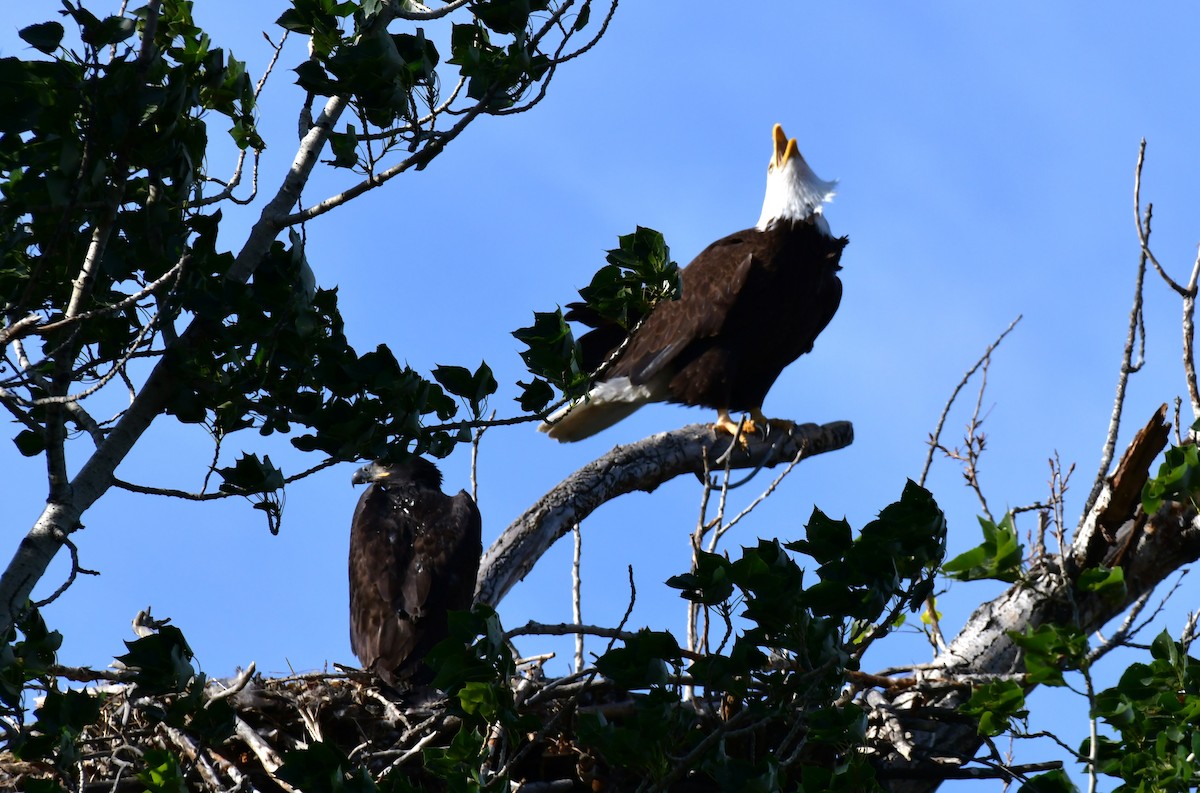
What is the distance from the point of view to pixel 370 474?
6.42m

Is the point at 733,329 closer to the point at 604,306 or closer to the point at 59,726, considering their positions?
the point at 604,306

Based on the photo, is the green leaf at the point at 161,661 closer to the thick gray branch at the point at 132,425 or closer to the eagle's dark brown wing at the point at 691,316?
the thick gray branch at the point at 132,425

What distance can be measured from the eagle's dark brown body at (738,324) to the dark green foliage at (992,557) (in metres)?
4.35

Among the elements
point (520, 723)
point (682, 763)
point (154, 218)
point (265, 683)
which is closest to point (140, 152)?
point (154, 218)

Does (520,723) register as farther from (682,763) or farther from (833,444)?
(833,444)

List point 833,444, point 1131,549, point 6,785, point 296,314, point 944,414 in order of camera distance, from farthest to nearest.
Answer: point 833,444 < point 944,414 < point 1131,549 < point 6,785 < point 296,314

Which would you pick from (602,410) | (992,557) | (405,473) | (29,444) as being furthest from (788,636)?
(602,410)

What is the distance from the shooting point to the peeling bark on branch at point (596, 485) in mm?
5473

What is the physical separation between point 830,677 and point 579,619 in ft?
8.64

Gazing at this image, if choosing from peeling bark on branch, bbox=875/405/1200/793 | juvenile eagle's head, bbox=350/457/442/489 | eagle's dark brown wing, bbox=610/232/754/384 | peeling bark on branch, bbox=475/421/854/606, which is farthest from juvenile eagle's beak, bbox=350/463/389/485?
peeling bark on branch, bbox=875/405/1200/793

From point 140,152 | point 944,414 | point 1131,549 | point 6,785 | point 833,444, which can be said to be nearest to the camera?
point 140,152

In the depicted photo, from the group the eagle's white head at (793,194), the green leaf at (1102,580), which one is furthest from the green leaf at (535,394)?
the eagle's white head at (793,194)

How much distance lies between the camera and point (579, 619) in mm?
5418

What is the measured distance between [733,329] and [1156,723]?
460 cm
